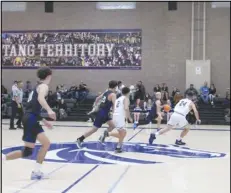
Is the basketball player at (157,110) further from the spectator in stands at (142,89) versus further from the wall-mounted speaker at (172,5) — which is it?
the wall-mounted speaker at (172,5)

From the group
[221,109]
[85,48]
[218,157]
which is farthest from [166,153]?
[85,48]

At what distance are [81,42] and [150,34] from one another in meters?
4.01

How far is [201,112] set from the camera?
19688mm

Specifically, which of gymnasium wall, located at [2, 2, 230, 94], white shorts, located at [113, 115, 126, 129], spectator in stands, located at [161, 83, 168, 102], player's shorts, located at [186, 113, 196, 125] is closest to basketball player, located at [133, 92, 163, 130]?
player's shorts, located at [186, 113, 196, 125]

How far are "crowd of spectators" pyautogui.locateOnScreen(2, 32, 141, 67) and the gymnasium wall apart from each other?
41 centimetres

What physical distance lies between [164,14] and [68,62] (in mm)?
6114

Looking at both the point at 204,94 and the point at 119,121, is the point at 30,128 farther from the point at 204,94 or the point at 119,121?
the point at 204,94

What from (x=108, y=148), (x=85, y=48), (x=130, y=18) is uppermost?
(x=130, y=18)

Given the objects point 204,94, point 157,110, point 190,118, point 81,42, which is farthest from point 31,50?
point 157,110

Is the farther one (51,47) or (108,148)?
(51,47)

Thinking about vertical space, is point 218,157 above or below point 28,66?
below

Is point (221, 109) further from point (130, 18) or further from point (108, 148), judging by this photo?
point (108, 148)

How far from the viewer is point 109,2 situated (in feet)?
74.6

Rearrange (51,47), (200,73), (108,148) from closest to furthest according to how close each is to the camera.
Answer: (108,148)
(200,73)
(51,47)
